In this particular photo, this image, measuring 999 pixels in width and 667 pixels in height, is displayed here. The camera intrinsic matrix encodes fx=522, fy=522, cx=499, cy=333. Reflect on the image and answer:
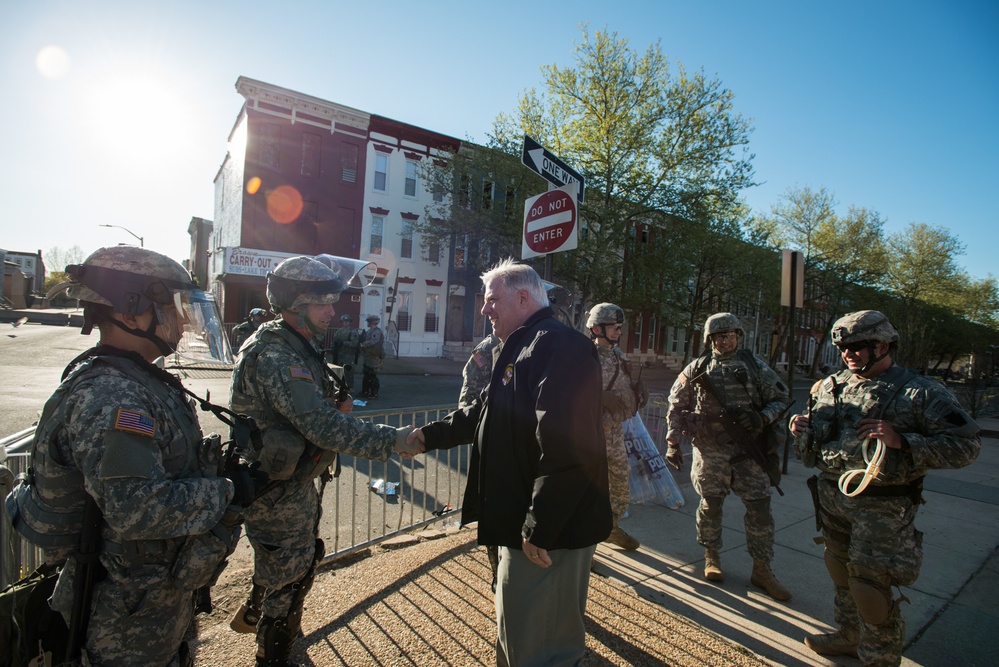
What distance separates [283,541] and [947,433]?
11.0ft

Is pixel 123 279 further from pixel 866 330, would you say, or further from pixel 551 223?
pixel 866 330

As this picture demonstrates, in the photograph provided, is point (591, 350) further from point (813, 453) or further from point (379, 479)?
point (379, 479)

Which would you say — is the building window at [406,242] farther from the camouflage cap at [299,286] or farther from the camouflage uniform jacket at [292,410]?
the camouflage uniform jacket at [292,410]

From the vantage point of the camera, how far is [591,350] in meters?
2.25

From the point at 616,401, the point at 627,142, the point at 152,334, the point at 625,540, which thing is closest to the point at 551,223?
the point at 616,401

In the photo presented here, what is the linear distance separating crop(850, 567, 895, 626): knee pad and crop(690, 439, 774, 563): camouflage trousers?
1.05 meters

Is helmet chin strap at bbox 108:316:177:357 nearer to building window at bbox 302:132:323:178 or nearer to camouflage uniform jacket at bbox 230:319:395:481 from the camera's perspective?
camouflage uniform jacket at bbox 230:319:395:481

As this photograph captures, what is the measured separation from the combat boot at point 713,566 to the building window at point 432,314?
77.0ft

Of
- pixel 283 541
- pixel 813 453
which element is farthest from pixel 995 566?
pixel 283 541

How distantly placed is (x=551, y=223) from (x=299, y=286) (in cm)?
244

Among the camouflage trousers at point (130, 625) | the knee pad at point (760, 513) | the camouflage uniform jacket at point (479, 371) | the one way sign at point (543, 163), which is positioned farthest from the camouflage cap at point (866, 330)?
the camouflage trousers at point (130, 625)

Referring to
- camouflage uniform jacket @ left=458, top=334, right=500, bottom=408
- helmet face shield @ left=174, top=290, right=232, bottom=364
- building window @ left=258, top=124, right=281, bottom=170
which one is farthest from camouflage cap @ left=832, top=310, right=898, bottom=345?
building window @ left=258, top=124, right=281, bottom=170

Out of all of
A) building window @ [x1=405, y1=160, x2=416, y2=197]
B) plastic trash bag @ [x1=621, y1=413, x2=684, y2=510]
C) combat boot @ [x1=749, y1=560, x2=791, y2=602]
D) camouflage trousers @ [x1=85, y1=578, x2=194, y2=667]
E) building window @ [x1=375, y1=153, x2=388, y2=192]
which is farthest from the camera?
building window @ [x1=405, y1=160, x2=416, y2=197]

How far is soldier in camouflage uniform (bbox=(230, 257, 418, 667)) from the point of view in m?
2.46
